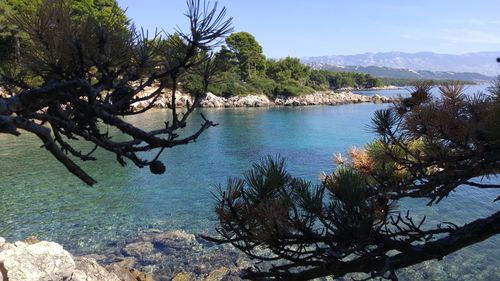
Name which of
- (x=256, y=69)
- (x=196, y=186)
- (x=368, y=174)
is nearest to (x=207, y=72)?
(x=368, y=174)

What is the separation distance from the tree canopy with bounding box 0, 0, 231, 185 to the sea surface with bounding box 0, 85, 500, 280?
9.78 ft

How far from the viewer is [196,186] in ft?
58.9

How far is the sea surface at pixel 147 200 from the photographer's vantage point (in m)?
11.0

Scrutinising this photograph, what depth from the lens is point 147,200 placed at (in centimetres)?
1588

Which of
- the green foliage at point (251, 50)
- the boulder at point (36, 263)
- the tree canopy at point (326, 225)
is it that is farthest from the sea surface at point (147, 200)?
the green foliage at point (251, 50)

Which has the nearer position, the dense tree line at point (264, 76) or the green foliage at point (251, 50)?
the dense tree line at point (264, 76)

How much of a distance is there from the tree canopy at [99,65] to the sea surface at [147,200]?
2982mm

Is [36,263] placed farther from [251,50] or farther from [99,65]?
[251,50]

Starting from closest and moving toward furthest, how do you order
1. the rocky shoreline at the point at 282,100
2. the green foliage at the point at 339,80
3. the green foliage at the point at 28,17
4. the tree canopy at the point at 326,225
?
the green foliage at the point at 28,17 → the tree canopy at the point at 326,225 → the rocky shoreline at the point at 282,100 → the green foliage at the point at 339,80

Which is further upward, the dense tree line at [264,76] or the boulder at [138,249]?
the dense tree line at [264,76]

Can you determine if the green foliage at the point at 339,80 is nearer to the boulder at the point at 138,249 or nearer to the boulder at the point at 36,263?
the boulder at the point at 138,249

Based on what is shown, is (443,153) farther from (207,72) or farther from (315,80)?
(315,80)

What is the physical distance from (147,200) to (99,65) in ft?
47.1

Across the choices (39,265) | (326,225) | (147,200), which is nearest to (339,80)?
(147,200)
